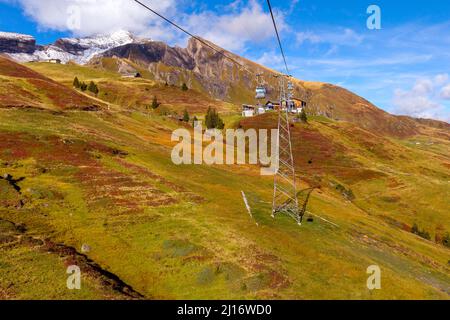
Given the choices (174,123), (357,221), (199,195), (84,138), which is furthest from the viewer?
(174,123)

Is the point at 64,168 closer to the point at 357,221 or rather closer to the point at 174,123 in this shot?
the point at 357,221

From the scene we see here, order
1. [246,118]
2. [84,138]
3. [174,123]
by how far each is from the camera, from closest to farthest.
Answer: [84,138], [174,123], [246,118]

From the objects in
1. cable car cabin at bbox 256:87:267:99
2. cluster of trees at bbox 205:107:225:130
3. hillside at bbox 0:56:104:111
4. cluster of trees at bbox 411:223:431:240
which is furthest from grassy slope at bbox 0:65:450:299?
cluster of trees at bbox 205:107:225:130

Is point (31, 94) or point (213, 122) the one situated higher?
point (31, 94)

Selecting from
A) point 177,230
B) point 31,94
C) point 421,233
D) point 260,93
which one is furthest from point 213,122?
point 177,230

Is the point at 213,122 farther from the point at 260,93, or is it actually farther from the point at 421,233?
the point at 260,93

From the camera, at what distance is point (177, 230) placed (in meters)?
38.5

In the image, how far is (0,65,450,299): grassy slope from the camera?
29.1 meters

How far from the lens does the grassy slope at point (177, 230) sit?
A: 29.1m

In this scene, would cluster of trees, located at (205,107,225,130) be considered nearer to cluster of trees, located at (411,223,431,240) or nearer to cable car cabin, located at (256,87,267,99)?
cluster of trees, located at (411,223,431,240)

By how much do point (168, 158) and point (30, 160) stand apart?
2730 centimetres

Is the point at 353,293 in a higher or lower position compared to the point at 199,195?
lower
